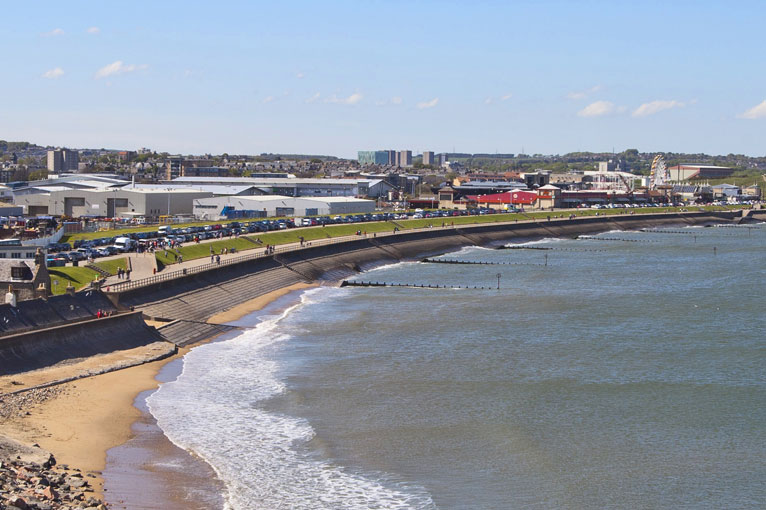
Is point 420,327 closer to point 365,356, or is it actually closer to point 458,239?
point 365,356

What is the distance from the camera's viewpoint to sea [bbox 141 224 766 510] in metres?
26.4

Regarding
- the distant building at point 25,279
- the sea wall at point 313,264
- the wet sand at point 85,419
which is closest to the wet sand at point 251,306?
the sea wall at point 313,264

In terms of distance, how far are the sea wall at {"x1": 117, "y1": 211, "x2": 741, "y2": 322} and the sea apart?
3274mm

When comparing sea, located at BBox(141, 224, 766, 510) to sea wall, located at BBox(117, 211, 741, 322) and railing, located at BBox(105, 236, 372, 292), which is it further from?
railing, located at BBox(105, 236, 372, 292)

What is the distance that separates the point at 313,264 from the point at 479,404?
1634 inches


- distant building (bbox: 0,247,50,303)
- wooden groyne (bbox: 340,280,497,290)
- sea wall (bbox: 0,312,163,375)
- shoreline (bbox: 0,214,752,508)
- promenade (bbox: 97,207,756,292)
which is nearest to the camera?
shoreline (bbox: 0,214,752,508)

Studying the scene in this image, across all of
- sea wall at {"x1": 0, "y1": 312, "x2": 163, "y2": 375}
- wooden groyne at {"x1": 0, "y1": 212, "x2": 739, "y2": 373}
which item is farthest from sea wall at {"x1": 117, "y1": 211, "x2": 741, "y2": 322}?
sea wall at {"x1": 0, "y1": 312, "x2": 163, "y2": 375}

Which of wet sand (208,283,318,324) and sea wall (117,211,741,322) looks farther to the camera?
wet sand (208,283,318,324)

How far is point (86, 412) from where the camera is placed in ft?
103

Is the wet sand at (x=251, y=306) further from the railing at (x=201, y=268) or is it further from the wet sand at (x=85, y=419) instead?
the wet sand at (x=85, y=419)

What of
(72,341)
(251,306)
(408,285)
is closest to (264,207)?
(408,285)

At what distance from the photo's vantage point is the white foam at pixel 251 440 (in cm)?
2522

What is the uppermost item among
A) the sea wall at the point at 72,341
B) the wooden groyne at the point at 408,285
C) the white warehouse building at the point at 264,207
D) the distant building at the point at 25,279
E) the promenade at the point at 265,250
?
the white warehouse building at the point at 264,207

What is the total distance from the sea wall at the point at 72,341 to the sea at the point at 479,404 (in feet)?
9.06
